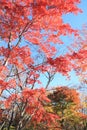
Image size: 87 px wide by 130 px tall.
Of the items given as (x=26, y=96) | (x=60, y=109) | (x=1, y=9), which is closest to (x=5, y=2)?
(x=1, y=9)

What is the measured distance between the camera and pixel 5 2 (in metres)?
12.8

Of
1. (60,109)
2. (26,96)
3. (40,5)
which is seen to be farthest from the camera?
(60,109)

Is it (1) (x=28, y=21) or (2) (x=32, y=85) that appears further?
(2) (x=32, y=85)

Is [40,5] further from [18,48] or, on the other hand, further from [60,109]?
[60,109]

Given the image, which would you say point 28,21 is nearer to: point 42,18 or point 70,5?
point 42,18

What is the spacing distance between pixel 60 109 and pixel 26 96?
20.0m

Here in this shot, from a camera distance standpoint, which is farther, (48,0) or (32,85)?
(32,85)

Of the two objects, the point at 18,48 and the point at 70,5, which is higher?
the point at 70,5

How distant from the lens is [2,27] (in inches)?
524

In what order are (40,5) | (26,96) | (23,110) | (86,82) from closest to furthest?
1. (40,5)
2. (26,96)
3. (23,110)
4. (86,82)

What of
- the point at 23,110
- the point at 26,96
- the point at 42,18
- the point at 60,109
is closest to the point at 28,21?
the point at 42,18

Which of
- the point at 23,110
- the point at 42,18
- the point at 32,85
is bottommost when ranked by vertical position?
the point at 23,110

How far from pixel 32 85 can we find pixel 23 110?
153 cm

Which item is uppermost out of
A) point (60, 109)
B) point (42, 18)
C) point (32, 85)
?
point (60, 109)
